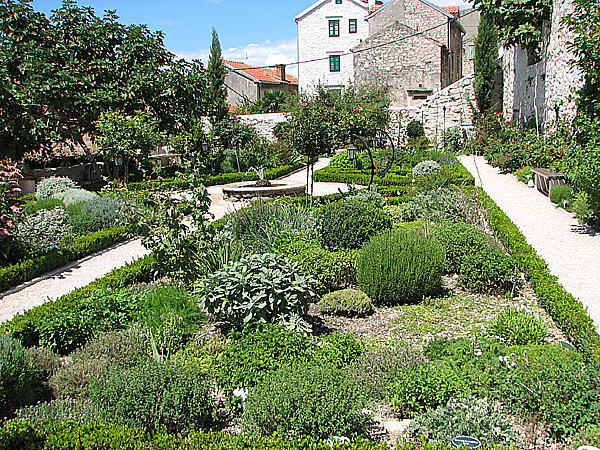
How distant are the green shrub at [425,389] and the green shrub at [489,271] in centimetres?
297

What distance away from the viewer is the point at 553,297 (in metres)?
5.77

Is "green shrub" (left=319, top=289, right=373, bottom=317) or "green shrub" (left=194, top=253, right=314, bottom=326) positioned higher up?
"green shrub" (left=194, top=253, right=314, bottom=326)

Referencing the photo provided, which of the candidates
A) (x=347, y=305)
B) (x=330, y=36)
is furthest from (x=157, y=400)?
(x=330, y=36)

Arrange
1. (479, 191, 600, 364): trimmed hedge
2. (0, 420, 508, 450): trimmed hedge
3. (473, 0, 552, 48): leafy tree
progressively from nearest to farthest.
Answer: (0, 420, 508, 450): trimmed hedge, (479, 191, 600, 364): trimmed hedge, (473, 0, 552, 48): leafy tree

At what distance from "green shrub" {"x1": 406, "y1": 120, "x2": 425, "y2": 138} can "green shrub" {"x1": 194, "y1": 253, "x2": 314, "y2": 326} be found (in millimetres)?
22715

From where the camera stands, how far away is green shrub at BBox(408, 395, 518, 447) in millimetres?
3422

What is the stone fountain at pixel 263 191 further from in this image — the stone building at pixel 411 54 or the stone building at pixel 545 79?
the stone building at pixel 411 54

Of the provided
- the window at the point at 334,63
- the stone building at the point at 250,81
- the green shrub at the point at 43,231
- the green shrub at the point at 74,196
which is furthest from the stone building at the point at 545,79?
the stone building at the point at 250,81

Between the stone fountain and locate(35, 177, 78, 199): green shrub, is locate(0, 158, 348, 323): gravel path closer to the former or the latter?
locate(35, 177, 78, 199): green shrub

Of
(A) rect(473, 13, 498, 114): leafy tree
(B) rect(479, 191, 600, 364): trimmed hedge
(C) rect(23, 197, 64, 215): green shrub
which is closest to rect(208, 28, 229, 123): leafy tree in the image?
(A) rect(473, 13, 498, 114): leafy tree

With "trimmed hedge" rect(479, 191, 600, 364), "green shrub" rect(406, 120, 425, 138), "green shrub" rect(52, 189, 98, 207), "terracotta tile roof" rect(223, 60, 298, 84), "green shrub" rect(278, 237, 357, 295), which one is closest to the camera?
"trimmed hedge" rect(479, 191, 600, 364)

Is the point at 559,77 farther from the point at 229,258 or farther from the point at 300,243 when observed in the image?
the point at 229,258

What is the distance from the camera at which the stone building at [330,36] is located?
41.6m

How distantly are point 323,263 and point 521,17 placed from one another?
13707mm
